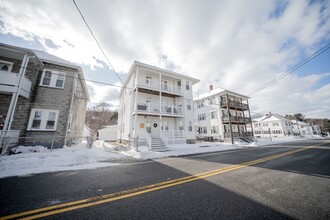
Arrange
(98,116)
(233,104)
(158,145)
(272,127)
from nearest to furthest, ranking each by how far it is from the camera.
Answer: (158,145), (233,104), (98,116), (272,127)

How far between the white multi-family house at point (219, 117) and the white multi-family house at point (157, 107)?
28.1 ft

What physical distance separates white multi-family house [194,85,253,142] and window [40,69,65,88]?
73.4ft

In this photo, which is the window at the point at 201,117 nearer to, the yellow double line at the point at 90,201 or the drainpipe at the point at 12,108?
the yellow double line at the point at 90,201

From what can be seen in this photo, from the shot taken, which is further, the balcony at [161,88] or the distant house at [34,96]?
the balcony at [161,88]

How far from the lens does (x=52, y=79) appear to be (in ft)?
36.7

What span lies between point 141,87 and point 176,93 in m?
5.14

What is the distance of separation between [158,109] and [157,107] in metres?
0.31

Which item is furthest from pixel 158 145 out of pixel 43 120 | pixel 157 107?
pixel 43 120

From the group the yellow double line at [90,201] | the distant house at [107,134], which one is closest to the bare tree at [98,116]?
the distant house at [107,134]

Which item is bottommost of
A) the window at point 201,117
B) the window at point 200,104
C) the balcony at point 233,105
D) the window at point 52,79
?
the window at point 201,117

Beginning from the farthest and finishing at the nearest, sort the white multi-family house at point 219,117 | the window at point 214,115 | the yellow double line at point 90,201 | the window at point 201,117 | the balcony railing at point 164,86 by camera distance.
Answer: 1. the window at point 201,117
2. the window at point 214,115
3. the white multi-family house at point 219,117
4. the balcony railing at point 164,86
5. the yellow double line at point 90,201

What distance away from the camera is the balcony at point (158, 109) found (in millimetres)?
14465

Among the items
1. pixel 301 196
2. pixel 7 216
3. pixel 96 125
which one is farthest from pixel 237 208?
pixel 96 125

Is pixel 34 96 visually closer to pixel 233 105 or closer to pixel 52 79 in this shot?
pixel 52 79
